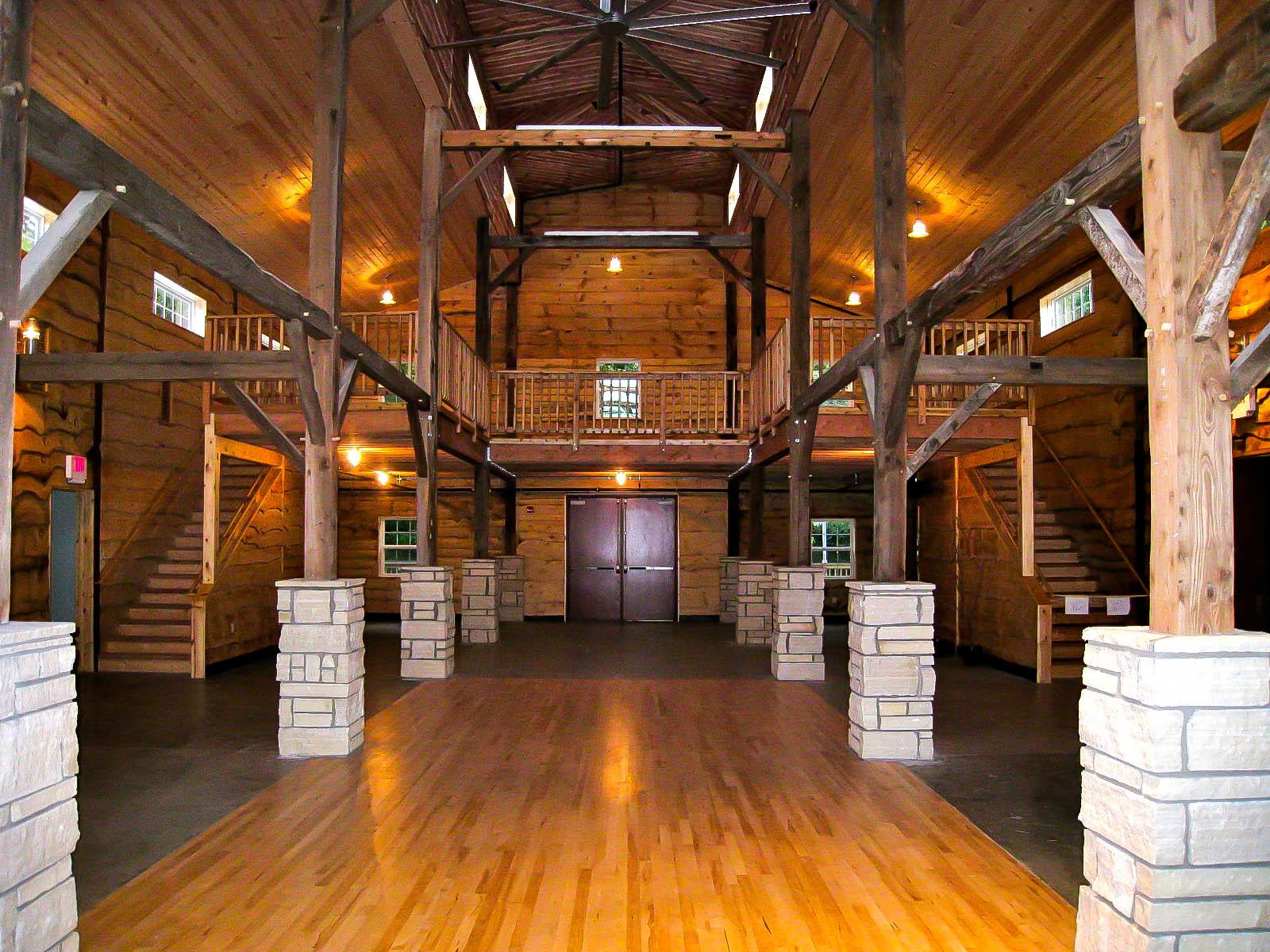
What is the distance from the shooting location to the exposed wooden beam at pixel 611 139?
9.53 meters

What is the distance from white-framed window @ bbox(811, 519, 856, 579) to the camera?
50.3 ft

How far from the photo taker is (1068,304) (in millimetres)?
10719

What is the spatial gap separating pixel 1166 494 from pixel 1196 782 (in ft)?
2.82

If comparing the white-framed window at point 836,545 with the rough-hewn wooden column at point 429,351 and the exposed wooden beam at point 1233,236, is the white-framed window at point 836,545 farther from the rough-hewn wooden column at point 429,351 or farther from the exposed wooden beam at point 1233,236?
the exposed wooden beam at point 1233,236

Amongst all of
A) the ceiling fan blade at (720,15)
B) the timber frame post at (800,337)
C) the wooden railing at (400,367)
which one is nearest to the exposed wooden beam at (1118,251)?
the timber frame post at (800,337)

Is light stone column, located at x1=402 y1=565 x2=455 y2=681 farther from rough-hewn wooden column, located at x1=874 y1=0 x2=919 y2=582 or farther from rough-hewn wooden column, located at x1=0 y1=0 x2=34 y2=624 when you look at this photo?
rough-hewn wooden column, located at x1=0 y1=0 x2=34 y2=624

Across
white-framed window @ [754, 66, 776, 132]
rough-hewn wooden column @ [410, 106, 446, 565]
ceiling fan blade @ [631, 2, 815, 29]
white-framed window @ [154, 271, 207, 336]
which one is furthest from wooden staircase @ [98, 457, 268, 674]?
white-framed window @ [754, 66, 776, 132]

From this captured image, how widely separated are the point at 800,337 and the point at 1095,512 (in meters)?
3.75

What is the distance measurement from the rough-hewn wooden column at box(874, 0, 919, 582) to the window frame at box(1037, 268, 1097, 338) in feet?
16.1

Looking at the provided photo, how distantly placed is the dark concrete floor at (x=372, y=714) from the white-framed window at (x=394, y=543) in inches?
156

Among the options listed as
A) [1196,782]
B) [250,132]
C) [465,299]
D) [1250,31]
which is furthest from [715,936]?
[465,299]

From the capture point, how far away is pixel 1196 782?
2.65 metres

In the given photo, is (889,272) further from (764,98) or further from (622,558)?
(622,558)

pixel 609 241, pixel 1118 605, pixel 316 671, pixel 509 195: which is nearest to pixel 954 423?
pixel 1118 605
